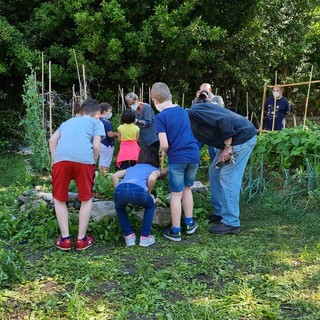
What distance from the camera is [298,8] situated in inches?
556

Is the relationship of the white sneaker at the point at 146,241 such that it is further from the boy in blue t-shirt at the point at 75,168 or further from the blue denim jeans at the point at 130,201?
the boy in blue t-shirt at the point at 75,168

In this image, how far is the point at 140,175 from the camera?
4.18 metres

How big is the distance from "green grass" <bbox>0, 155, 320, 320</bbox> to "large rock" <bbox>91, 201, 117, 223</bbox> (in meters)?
0.32

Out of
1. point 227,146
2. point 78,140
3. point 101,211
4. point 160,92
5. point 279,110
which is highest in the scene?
point 160,92

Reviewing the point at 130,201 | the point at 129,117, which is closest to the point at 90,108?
the point at 130,201

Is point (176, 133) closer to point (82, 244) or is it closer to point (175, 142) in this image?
point (175, 142)

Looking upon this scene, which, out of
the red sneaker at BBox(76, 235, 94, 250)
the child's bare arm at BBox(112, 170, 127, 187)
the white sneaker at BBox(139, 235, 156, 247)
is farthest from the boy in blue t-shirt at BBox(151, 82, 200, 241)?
the red sneaker at BBox(76, 235, 94, 250)

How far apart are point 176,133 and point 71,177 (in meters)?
1.08

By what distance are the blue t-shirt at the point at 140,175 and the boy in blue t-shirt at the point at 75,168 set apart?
344mm

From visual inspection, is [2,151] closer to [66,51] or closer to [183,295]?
[66,51]

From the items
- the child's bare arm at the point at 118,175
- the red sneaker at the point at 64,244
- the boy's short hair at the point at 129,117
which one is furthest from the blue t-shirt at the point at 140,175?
the boy's short hair at the point at 129,117

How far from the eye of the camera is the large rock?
14.8ft

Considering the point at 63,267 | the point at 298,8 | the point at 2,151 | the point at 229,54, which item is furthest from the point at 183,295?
the point at 298,8

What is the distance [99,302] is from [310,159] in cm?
400
